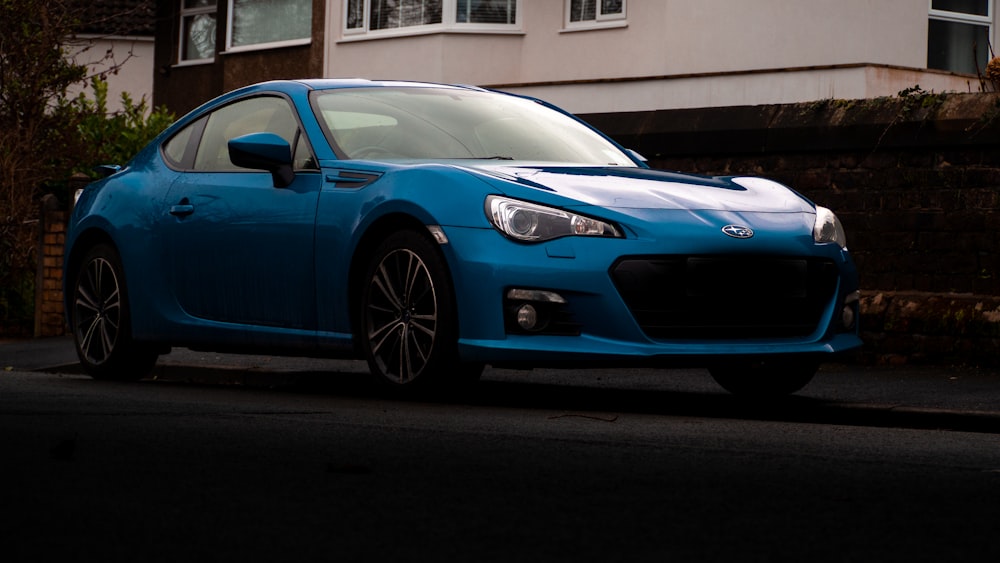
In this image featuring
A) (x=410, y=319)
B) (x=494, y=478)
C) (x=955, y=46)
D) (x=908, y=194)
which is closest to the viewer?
(x=494, y=478)

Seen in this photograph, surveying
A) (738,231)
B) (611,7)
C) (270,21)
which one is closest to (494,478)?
(738,231)

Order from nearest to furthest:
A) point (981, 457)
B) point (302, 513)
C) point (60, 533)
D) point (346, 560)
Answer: point (346, 560) < point (60, 533) < point (302, 513) < point (981, 457)

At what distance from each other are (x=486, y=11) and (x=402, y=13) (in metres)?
1.44

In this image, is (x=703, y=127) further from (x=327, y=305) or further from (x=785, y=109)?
(x=327, y=305)

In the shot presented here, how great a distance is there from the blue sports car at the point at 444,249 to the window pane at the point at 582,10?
15.1m

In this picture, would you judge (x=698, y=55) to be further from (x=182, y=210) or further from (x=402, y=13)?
(x=182, y=210)

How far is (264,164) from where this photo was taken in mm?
8859

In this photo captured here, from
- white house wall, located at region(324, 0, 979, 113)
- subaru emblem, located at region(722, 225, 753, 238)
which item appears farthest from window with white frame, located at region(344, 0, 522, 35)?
subaru emblem, located at region(722, 225, 753, 238)

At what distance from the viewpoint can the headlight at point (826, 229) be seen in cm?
834

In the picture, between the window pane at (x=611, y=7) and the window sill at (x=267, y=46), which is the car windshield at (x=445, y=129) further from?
the window sill at (x=267, y=46)

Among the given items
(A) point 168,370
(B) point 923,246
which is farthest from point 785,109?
(A) point 168,370

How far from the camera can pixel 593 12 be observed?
81.4ft

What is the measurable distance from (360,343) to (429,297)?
1.92 feet

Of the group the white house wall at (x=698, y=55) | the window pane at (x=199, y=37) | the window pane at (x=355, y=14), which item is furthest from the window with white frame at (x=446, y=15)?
the window pane at (x=199, y=37)
